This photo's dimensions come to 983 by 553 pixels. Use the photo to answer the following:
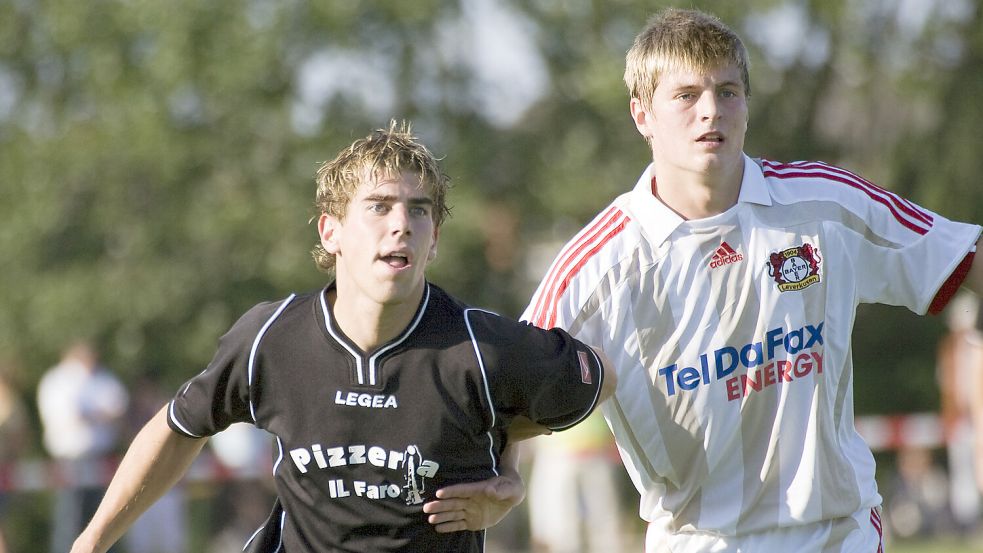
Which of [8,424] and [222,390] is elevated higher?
[8,424]

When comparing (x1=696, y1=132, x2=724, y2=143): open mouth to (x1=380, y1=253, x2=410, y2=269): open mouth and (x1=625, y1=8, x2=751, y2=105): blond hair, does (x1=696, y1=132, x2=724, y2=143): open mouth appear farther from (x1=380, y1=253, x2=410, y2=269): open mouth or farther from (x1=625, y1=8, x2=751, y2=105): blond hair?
(x1=380, y1=253, x2=410, y2=269): open mouth

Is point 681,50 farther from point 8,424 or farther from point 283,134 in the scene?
point 283,134

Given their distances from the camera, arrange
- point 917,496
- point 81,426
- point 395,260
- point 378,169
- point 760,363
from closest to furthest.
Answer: point 395,260
point 378,169
point 760,363
point 81,426
point 917,496

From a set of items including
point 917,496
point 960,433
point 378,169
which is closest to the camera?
point 378,169

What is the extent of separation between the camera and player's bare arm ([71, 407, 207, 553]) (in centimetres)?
433

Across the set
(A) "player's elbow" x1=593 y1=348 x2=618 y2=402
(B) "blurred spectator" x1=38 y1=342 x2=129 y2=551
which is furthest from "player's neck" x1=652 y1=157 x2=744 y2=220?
(B) "blurred spectator" x1=38 y1=342 x2=129 y2=551

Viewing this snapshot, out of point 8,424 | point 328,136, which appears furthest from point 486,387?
point 328,136

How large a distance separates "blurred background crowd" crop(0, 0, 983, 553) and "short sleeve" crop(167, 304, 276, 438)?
12.8m

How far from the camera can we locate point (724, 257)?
14.6 ft

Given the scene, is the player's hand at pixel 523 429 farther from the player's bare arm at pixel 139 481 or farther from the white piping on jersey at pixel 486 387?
the player's bare arm at pixel 139 481

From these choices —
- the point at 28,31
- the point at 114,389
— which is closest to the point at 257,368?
the point at 114,389

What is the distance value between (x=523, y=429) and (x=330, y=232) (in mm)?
833

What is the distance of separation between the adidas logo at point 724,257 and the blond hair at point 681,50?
0.49 m

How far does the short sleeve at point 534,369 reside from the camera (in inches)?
161
